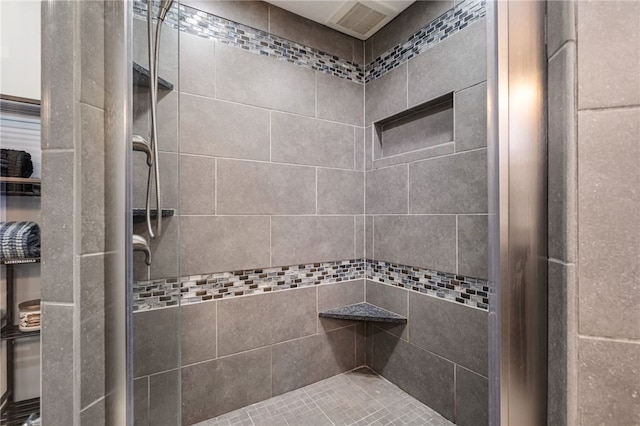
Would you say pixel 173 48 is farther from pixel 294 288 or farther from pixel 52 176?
pixel 294 288

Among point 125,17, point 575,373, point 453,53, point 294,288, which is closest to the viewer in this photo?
point 575,373

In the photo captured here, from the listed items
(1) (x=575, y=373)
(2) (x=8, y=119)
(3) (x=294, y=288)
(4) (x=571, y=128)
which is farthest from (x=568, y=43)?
(3) (x=294, y=288)

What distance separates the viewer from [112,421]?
1.60 ft

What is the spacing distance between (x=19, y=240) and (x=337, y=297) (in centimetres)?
152

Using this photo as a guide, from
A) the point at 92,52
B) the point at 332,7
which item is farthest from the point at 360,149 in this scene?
the point at 92,52

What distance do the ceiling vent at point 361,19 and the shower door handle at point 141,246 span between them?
1626mm

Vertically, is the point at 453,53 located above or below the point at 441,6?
below

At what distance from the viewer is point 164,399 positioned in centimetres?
80

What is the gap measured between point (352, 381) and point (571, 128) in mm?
1734

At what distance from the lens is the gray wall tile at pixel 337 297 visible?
5.60 feet

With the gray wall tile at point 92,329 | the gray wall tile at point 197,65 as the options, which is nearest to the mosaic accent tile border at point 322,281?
the gray wall tile at point 92,329

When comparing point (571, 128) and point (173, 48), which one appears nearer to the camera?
point (571, 128)

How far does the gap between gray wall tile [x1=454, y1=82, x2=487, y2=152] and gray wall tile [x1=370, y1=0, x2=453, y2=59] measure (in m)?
0.48

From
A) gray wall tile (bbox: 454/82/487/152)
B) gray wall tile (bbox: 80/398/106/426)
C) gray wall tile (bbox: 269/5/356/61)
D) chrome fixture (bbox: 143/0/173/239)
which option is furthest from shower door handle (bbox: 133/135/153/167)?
gray wall tile (bbox: 454/82/487/152)
